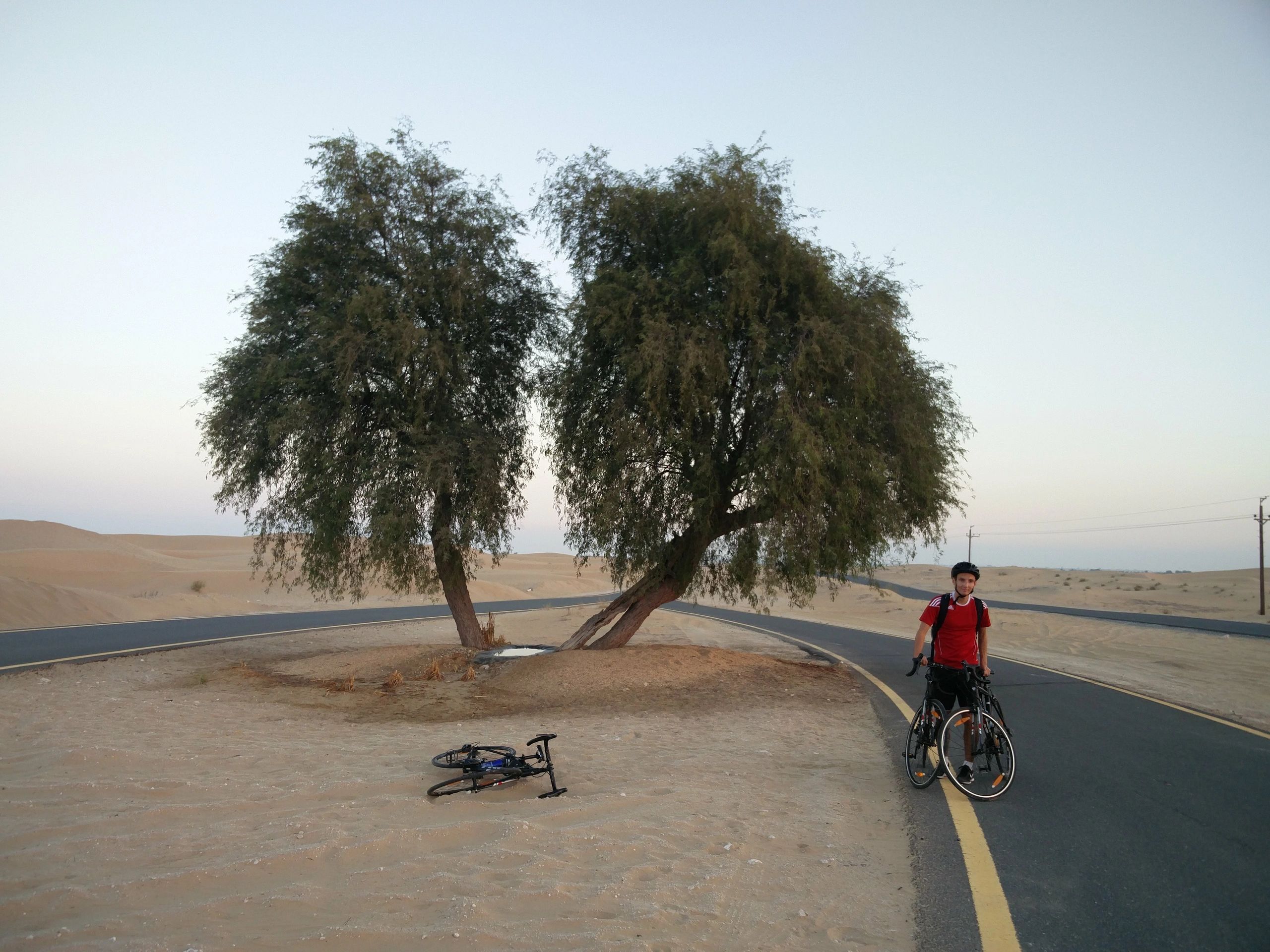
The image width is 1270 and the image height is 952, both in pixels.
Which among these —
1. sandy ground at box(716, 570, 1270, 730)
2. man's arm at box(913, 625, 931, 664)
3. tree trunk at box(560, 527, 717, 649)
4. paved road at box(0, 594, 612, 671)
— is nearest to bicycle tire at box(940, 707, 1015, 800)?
man's arm at box(913, 625, 931, 664)

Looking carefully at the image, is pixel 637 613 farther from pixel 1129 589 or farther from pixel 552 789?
pixel 1129 589

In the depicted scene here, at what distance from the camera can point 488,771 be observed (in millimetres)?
6965

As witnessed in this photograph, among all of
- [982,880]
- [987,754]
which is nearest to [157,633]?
[987,754]

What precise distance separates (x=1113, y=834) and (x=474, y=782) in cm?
493

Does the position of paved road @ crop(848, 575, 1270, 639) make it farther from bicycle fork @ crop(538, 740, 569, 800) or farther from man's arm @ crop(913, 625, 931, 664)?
bicycle fork @ crop(538, 740, 569, 800)

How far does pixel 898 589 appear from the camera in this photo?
77.6 meters

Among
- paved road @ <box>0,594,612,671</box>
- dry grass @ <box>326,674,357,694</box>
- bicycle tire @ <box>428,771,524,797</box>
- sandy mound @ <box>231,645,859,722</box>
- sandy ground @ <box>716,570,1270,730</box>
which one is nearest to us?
bicycle tire @ <box>428,771,524,797</box>

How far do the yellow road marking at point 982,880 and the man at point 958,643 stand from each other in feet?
1.61

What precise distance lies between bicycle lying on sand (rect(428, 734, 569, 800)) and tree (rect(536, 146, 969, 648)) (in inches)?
263

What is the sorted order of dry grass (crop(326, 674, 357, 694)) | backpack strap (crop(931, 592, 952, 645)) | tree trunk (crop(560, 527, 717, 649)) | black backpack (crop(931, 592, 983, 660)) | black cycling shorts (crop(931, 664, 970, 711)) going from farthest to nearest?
tree trunk (crop(560, 527, 717, 649)) → dry grass (crop(326, 674, 357, 694)) → backpack strap (crop(931, 592, 952, 645)) → black backpack (crop(931, 592, 983, 660)) → black cycling shorts (crop(931, 664, 970, 711))

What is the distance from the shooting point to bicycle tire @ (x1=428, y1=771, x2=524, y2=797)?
21.9 ft

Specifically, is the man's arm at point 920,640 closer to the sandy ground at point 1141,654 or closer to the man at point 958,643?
the man at point 958,643

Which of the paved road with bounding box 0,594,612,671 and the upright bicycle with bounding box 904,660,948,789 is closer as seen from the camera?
the upright bicycle with bounding box 904,660,948,789

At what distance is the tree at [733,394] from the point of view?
530 inches
